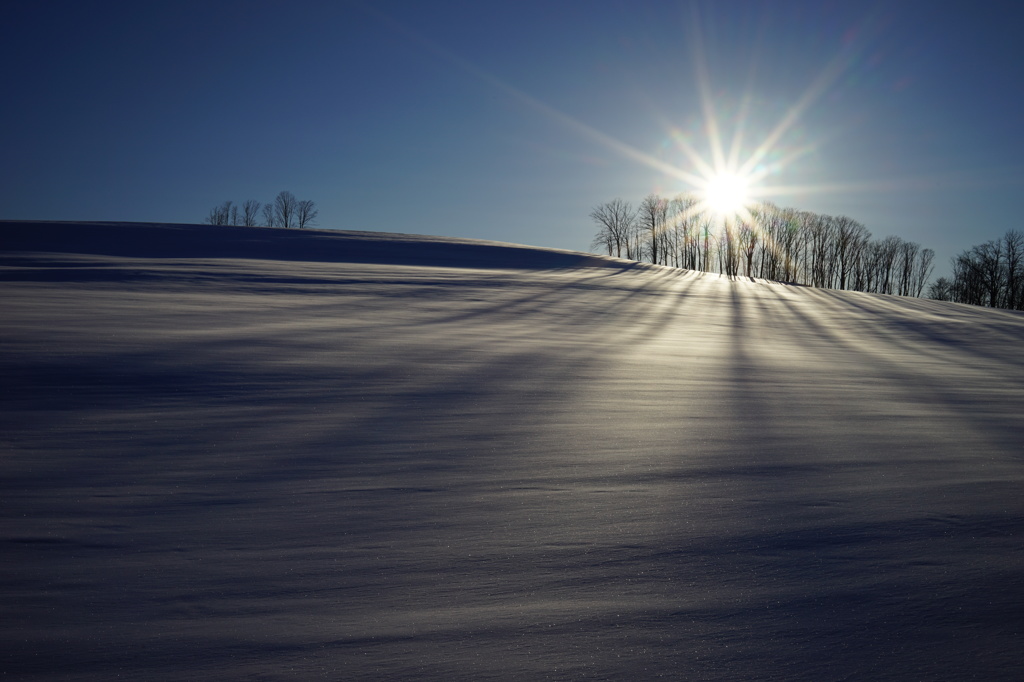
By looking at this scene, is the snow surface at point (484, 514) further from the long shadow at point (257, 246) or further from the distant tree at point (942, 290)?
the distant tree at point (942, 290)

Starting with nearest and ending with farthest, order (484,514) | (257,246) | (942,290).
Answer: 1. (484,514)
2. (257,246)
3. (942,290)

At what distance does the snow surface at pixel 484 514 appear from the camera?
1537 mm

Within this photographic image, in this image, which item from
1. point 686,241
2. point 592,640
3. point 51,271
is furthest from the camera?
point 686,241

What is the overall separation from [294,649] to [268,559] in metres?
0.45

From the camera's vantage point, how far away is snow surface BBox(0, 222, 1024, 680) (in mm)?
1537

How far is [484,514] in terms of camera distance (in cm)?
222

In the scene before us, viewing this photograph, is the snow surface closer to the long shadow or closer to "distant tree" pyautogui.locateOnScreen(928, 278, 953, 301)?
the long shadow

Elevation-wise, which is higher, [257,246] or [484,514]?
[257,246]

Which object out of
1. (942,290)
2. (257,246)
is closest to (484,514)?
(257,246)

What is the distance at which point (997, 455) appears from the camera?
10.3ft

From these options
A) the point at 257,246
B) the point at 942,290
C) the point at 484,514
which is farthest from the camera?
the point at 942,290

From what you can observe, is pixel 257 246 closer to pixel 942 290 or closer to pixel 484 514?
pixel 484 514

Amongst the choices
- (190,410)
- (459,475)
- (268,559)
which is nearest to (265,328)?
(190,410)

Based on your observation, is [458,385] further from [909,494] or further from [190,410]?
[909,494]
